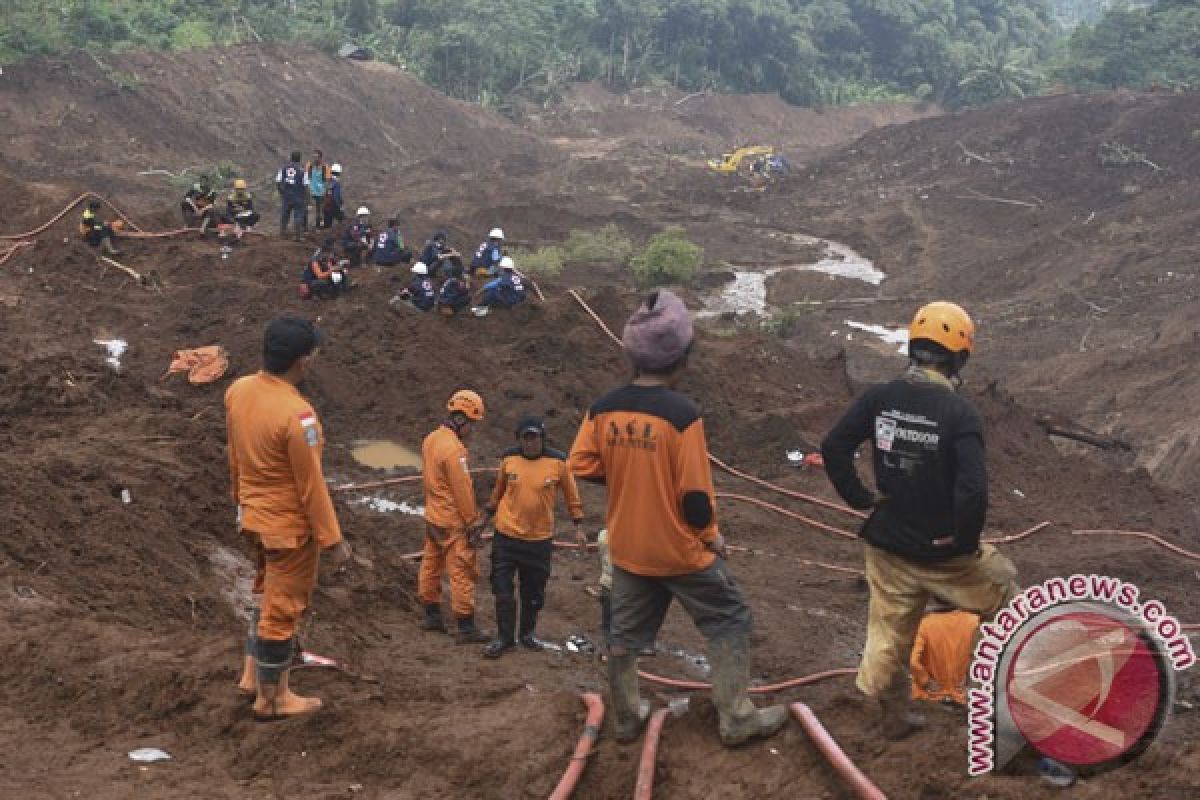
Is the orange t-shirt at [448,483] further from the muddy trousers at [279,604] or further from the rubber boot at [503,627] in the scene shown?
the muddy trousers at [279,604]

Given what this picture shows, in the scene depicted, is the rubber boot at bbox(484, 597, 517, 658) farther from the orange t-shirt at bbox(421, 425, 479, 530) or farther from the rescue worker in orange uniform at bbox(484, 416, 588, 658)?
the orange t-shirt at bbox(421, 425, 479, 530)

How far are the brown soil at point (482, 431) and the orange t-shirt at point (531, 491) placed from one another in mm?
875

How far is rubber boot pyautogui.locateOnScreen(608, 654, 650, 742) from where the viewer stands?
5.05m

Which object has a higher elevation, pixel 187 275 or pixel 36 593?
pixel 36 593

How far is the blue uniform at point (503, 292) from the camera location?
1672cm

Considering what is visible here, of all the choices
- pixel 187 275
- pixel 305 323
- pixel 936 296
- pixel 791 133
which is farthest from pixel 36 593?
pixel 791 133

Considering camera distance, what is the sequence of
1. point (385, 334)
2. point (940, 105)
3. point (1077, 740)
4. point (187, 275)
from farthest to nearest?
1. point (940, 105)
2. point (187, 275)
3. point (385, 334)
4. point (1077, 740)

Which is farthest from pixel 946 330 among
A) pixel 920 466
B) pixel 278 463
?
pixel 278 463

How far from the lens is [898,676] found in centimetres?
491

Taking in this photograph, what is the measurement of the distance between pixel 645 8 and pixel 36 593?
2409 inches

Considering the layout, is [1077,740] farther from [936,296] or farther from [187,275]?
[936,296]

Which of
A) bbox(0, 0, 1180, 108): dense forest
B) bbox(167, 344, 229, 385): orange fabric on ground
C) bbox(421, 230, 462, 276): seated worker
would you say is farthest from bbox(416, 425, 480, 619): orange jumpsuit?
bbox(0, 0, 1180, 108): dense forest

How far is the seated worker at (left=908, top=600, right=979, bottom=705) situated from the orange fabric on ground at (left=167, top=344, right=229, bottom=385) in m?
10.3

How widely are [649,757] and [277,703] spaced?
169cm
